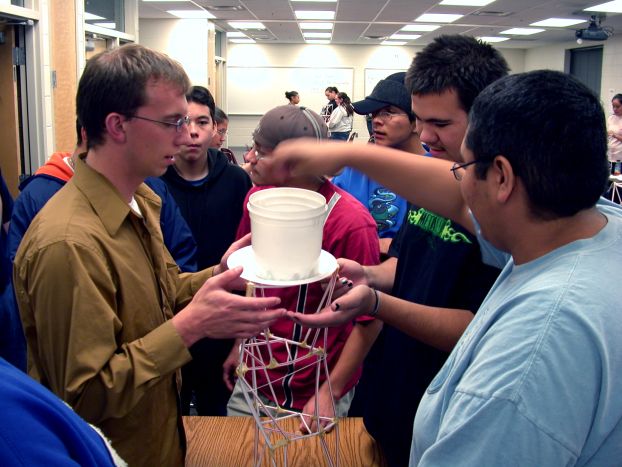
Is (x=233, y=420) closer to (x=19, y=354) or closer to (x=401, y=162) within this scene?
(x=19, y=354)

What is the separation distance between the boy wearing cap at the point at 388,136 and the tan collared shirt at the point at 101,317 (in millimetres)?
1205

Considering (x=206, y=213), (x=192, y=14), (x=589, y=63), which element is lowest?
(x=206, y=213)

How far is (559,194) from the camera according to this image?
76 cm

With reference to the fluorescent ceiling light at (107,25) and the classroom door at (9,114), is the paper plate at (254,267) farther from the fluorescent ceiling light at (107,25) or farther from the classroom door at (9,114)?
the fluorescent ceiling light at (107,25)

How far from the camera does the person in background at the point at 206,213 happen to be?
230 centimetres

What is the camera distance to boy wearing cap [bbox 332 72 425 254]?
2.32m

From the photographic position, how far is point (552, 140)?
745mm

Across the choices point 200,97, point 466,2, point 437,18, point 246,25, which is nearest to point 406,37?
point 437,18

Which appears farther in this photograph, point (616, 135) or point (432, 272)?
point (616, 135)

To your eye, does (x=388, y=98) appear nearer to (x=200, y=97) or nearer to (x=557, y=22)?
(x=200, y=97)

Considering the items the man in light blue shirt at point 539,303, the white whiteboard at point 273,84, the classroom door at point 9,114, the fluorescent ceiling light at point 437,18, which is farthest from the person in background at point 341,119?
the man in light blue shirt at point 539,303

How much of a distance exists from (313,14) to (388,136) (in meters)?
9.52


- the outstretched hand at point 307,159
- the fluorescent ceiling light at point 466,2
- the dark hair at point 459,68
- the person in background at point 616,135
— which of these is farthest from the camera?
the person in background at point 616,135

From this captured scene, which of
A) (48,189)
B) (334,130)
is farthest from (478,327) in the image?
(334,130)
